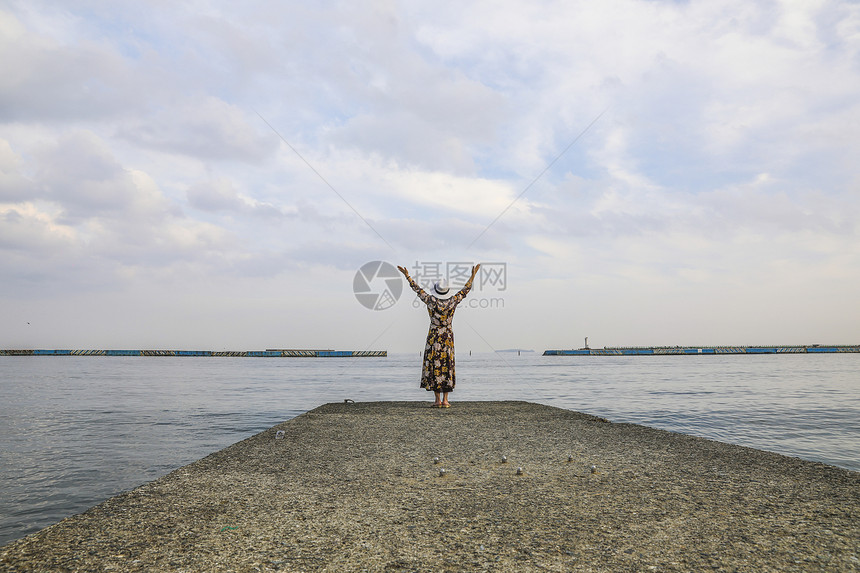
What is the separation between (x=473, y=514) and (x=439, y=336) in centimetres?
790

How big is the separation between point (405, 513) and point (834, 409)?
1866 centimetres

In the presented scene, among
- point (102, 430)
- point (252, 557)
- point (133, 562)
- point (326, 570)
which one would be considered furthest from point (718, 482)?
point (102, 430)

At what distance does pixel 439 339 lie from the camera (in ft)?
39.1

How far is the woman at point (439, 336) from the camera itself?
38.9 ft

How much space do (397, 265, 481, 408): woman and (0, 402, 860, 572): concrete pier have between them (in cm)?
483

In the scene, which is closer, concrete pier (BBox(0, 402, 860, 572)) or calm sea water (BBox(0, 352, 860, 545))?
concrete pier (BBox(0, 402, 860, 572))

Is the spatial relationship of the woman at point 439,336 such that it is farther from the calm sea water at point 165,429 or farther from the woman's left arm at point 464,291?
the calm sea water at point 165,429

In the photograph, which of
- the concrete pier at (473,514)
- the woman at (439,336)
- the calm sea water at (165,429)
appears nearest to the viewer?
the concrete pier at (473,514)

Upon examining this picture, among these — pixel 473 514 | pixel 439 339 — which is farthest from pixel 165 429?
pixel 473 514

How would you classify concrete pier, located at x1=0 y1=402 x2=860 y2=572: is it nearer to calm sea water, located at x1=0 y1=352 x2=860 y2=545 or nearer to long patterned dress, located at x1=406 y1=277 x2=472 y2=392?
calm sea water, located at x1=0 y1=352 x2=860 y2=545

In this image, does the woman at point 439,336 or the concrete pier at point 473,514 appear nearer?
the concrete pier at point 473,514

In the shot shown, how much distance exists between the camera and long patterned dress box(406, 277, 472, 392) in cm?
1188

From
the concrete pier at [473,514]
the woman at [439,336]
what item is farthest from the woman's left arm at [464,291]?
the concrete pier at [473,514]

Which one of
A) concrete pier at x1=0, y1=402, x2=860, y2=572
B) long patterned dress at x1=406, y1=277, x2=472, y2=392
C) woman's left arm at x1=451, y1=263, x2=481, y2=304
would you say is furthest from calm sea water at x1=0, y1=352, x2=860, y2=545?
woman's left arm at x1=451, y1=263, x2=481, y2=304
